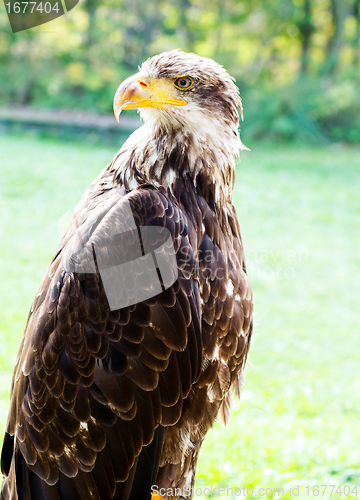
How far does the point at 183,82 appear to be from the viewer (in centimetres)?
234

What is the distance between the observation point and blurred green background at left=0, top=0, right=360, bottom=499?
12.7 ft

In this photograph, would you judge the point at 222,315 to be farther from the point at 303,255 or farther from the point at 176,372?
the point at 303,255

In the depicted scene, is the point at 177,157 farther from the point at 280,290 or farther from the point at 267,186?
the point at 267,186

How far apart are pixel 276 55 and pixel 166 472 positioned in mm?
14030

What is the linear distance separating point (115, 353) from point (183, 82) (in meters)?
1.06

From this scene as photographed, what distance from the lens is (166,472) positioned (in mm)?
2443

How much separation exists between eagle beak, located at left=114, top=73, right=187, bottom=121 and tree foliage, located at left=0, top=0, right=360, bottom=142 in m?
8.81
